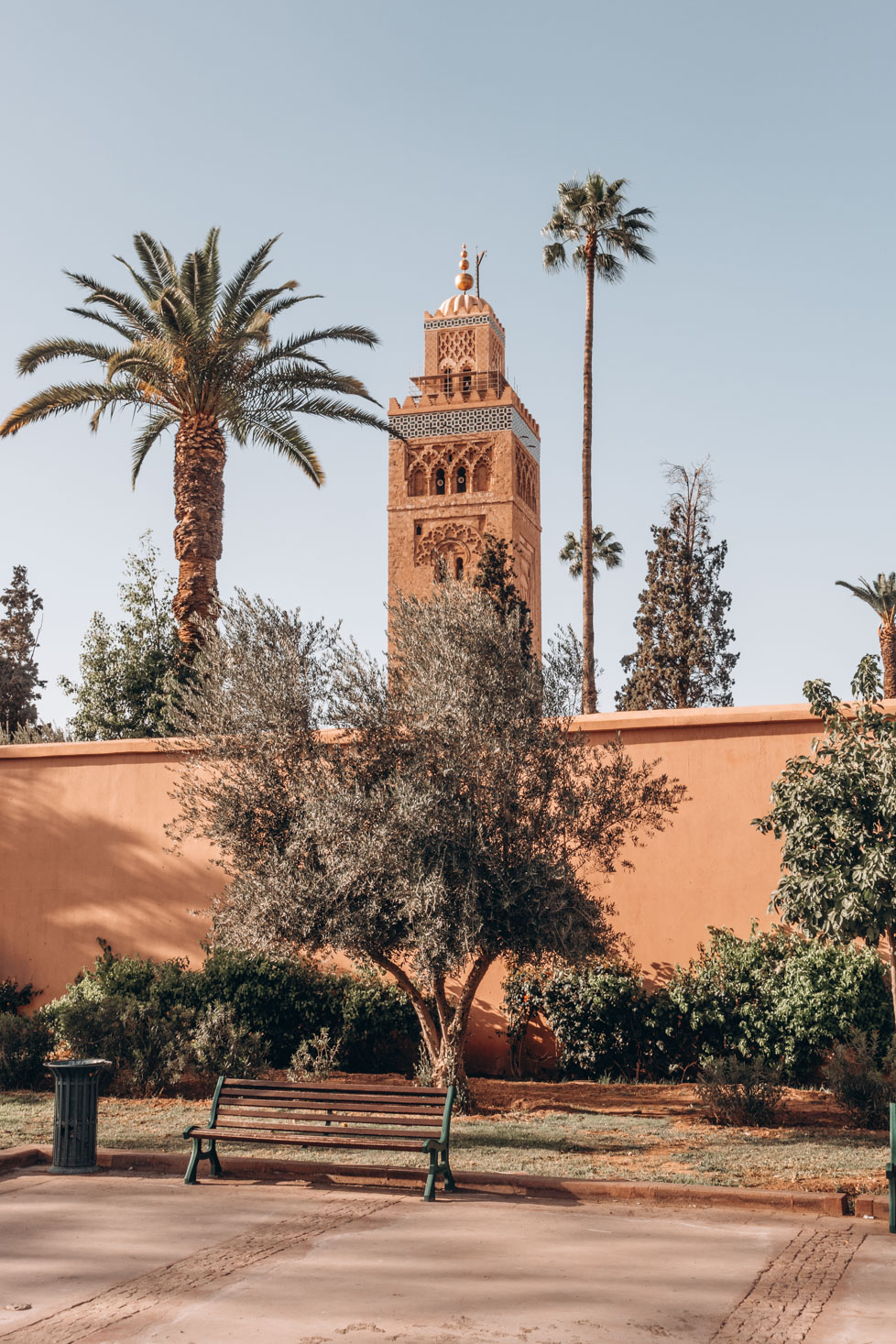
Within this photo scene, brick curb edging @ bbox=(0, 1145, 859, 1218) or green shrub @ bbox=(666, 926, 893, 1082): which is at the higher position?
green shrub @ bbox=(666, 926, 893, 1082)

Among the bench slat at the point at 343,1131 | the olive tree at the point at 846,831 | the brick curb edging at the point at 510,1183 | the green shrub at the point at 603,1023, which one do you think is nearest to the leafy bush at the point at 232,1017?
the green shrub at the point at 603,1023

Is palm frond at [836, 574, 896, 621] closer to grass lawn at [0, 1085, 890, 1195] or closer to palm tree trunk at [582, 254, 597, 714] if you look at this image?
palm tree trunk at [582, 254, 597, 714]

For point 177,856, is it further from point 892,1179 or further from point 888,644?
point 888,644

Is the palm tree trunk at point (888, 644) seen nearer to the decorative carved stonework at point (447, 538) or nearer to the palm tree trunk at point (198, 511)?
the decorative carved stonework at point (447, 538)

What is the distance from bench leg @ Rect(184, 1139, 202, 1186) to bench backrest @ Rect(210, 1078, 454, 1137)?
19cm

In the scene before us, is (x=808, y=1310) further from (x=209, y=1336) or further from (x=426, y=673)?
(x=426, y=673)

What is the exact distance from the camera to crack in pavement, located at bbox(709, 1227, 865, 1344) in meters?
5.82

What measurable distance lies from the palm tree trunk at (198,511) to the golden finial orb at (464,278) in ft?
154

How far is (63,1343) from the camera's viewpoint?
222 inches

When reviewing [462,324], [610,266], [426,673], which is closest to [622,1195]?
[426,673]

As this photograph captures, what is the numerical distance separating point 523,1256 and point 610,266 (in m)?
27.5

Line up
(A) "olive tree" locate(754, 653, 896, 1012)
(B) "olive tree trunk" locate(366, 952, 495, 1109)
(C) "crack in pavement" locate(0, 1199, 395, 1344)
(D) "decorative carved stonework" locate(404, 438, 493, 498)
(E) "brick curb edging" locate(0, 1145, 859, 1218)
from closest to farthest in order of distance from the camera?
(C) "crack in pavement" locate(0, 1199, 395, 1344) → (E) "brick curb edging" locate(0, 1145, 859, 1218) → (A) "olive tree" locate(754, 653, 896, 1012) → (B) "olive tree trunk" locate(366, 952, 495, 1109) → (D) "decorative carved stonework" locate(404, 438, 493, 498)

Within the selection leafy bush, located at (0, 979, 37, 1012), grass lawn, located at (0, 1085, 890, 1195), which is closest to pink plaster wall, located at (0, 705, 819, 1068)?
leafy bush, located at (0, 979, 37, 1012)

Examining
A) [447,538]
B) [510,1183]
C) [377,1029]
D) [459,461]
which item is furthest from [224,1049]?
[459,461]
